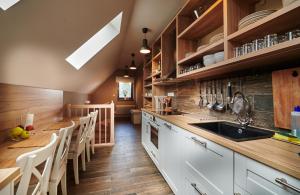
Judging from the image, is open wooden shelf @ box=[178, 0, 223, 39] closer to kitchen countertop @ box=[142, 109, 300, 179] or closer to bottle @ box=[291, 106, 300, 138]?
bottle @ box=[291, 106, 300, 138]

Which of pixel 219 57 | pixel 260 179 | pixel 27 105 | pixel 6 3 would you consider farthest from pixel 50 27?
pixel 260 179

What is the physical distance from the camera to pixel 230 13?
1219mm

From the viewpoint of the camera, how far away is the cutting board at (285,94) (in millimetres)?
977

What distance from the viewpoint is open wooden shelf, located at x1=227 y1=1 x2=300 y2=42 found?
2.61 feet

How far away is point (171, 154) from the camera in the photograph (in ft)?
5.44

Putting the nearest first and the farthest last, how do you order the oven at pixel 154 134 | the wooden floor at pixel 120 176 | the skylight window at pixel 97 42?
the wooden floor at pixel 120 176 → the oven at pixel 154 134 → the skylight window at pixel 97 42

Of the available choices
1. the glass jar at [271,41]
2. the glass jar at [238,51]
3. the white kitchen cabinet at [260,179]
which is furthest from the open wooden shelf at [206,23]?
the white kitchen cabinet at [260,179]

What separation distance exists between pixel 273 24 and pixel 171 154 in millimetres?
1466

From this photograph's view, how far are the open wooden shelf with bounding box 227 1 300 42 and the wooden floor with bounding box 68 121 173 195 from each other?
1769 millimetres

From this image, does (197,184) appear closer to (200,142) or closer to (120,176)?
(200,142)

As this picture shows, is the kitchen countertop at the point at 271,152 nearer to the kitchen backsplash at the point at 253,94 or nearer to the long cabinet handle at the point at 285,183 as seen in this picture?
the long cabinet handle at the point at 285,183

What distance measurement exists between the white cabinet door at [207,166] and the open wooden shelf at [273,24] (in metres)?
0.84

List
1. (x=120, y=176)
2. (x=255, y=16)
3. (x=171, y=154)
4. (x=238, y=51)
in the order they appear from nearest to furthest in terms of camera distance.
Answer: (x=255, y=16), (x=238, y=51), (x=171, y=154), (x=120, y=176)

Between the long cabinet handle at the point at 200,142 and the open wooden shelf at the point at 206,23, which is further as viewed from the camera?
the open wooden shelf at the point at 206,23
